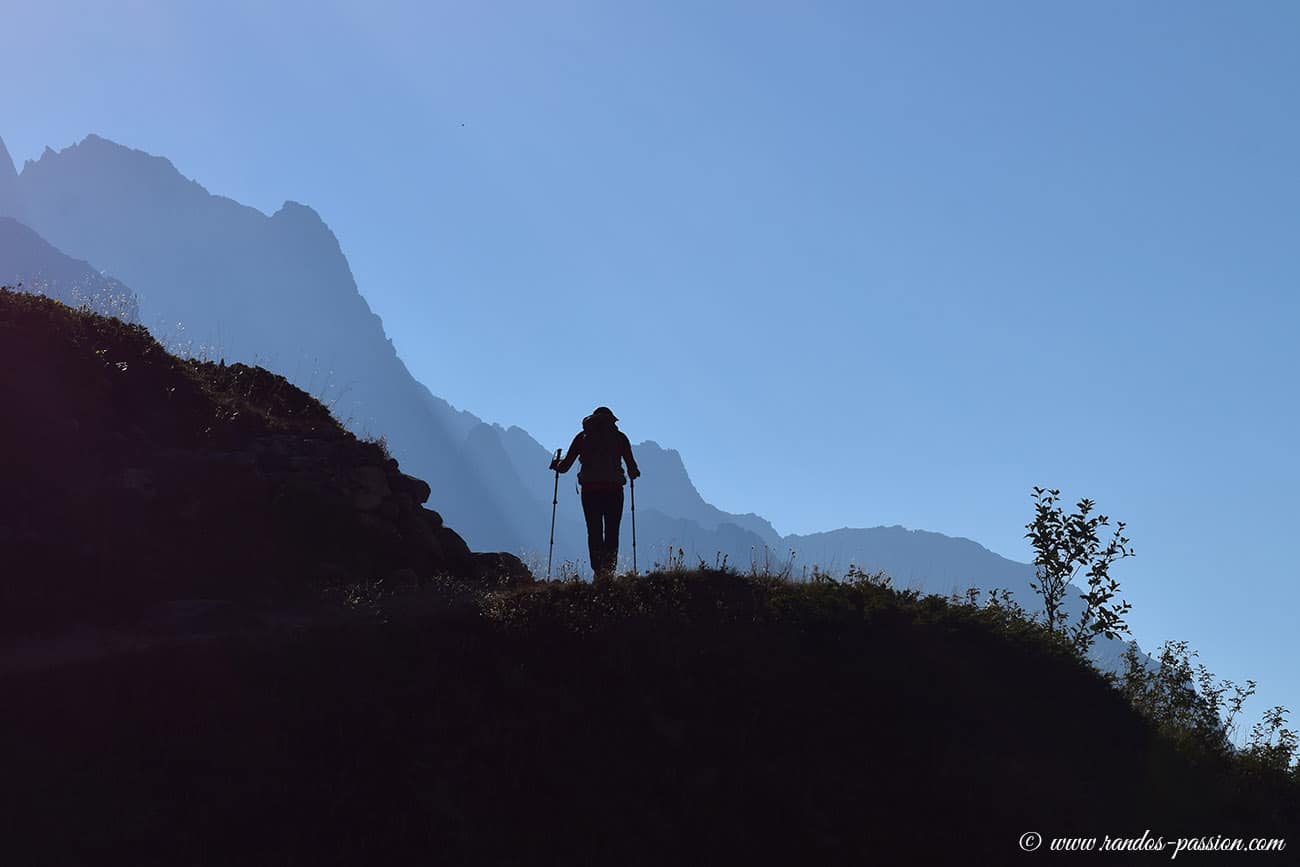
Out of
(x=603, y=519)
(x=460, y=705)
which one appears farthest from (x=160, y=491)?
(x=460, y=705)

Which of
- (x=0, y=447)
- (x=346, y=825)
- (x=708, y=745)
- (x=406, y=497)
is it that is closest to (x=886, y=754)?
(x=708, y=745)

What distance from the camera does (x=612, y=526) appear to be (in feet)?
56.6

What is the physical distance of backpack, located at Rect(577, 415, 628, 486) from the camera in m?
17.1

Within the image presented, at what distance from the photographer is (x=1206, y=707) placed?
18.7 metres

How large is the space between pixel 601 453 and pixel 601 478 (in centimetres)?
46

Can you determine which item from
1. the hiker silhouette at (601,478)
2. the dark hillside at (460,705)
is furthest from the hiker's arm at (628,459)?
the dark hillside at (460,705)

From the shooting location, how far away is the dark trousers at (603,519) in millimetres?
17047

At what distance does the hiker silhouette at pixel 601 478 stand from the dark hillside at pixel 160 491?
302 centimetres

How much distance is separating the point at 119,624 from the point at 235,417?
7.25 metres

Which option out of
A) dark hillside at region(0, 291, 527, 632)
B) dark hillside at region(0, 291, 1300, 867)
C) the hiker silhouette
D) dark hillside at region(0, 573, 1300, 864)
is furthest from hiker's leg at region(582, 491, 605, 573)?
dark hillside at region(0, 291, 527, 632)

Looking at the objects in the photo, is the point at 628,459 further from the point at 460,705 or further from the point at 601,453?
the point at 460,705

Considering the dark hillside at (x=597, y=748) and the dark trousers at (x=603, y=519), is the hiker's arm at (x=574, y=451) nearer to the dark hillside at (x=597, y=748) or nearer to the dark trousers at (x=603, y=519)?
the dark trousers at (x=603, y=519)

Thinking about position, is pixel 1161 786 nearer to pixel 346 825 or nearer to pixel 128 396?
pixel 346 825

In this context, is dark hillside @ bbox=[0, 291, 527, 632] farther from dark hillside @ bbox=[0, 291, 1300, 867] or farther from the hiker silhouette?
the hiker silhouette
